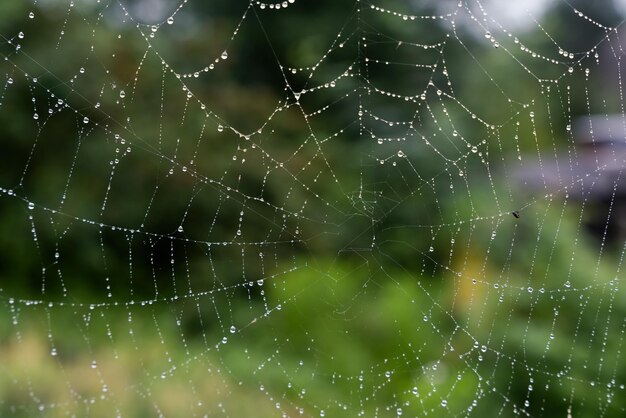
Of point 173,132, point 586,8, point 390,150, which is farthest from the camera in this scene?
point 586,8

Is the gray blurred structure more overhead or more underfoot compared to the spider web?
more overhead

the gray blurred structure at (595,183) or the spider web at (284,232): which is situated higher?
the gray blurred structure at (595,183)

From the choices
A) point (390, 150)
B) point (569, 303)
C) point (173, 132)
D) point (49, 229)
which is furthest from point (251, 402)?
point (49, 229)

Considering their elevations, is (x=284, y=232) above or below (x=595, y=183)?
below

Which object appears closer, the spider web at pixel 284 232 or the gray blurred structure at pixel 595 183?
the spider web at pixel 284 232

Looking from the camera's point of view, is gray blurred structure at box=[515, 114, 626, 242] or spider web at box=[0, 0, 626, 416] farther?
gray blurred structure at box=[515, 114, 626, 242]

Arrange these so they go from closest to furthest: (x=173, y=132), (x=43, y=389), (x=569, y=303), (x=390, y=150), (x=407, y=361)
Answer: (x=407, y=361)
(x=569, y=303)
(x=43, y=389)
(x=390, y=150)
(x=173, y=132)

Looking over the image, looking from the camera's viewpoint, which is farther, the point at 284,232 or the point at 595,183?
the point at 595,183

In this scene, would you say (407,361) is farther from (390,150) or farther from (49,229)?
(49,229)
